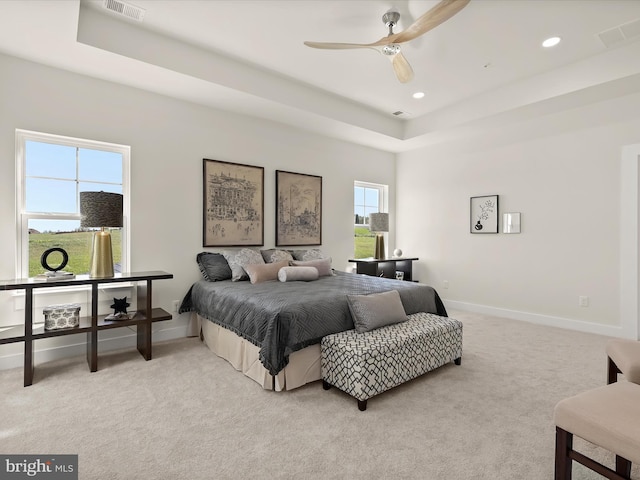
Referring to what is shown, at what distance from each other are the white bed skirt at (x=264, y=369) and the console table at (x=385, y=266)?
267cm

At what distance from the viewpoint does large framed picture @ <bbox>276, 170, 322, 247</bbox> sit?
4699 mm

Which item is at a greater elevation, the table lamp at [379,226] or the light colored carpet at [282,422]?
the table lamp at [379,226]

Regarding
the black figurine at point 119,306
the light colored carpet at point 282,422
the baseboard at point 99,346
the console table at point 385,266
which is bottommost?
the light colored carpet at point 282,422

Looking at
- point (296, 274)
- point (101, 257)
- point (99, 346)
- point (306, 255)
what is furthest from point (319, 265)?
point (99, 346)

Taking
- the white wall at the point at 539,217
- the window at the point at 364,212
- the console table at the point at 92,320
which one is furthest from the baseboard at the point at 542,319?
the console table at the point at 92,320

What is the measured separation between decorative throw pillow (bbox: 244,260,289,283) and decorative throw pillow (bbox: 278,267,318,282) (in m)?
0.08

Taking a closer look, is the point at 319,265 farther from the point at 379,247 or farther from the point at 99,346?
the point at 99,346

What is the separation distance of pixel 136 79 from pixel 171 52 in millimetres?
506

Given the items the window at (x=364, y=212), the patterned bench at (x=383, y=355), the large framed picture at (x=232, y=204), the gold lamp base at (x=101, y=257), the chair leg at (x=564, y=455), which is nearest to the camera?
the chair leg at (x=564, y=455)

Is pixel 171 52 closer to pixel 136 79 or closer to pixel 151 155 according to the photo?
pixel 136 79

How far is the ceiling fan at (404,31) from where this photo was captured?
7.21 feet

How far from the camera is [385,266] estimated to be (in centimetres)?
549

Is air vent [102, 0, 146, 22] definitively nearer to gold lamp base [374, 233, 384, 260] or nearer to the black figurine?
the black figurine

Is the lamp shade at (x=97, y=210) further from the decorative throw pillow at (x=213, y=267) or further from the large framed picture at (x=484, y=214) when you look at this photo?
the large framed picture at (x=484, y=214)
